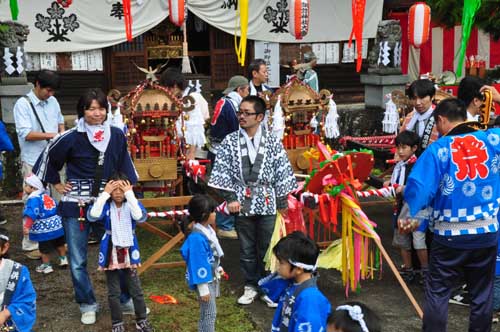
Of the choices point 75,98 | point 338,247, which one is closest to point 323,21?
point 75,98

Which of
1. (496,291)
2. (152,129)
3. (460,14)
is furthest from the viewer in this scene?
(460,14)

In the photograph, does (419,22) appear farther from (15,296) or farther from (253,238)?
(15,296)

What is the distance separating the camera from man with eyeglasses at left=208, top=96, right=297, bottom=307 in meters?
5.64

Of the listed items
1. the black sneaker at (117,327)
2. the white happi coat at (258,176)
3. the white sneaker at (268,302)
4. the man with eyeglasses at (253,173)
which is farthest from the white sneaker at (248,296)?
the black sneaker at (117,327)

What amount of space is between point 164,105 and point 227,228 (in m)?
1.78

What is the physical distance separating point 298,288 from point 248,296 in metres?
2.45

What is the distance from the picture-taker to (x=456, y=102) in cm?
470

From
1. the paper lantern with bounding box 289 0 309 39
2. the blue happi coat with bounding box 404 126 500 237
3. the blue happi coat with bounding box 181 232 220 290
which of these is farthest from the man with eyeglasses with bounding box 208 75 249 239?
the paper lantern with bounding box 289 0 309 39

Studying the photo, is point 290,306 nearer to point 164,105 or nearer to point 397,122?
point 164,105

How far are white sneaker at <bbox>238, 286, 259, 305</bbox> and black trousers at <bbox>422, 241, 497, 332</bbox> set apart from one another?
1.77 m

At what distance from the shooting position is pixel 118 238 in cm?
503

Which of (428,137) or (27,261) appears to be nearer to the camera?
(428,137)

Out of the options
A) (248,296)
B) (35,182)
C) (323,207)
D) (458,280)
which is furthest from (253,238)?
(35,182)

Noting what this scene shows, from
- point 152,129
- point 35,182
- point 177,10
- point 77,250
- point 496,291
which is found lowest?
point 496,291
